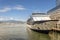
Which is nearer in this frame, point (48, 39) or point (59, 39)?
point (59, 39)

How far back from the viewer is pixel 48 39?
75.4 ft

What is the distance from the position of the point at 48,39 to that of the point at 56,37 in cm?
258

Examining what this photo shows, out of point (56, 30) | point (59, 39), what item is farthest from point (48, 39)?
point (59, 39)

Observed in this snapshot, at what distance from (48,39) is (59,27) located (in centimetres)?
236

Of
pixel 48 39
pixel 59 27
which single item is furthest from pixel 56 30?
pixel 48 39

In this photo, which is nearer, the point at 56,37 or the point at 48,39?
the point at 56,37

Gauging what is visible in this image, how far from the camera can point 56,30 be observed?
70.9ft

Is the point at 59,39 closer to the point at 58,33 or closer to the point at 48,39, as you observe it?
the point at 58,33

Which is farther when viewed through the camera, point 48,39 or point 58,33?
point 48,39

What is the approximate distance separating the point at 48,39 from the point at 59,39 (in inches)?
136

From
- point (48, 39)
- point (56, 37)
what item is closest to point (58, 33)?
point (56, 37)

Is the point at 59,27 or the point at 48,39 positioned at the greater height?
the point at 59,27

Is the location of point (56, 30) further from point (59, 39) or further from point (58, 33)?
point (59, 39)

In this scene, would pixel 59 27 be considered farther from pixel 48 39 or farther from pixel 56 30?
pixel 48 39
